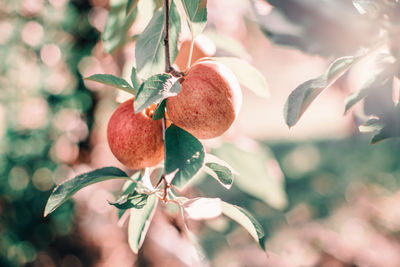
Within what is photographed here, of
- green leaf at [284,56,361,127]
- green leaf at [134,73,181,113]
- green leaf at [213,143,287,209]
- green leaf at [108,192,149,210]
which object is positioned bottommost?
green leaf at [213,143,287,209]

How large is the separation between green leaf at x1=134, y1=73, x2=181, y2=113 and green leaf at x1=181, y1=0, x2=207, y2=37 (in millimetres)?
132

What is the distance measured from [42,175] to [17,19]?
77 centimetres

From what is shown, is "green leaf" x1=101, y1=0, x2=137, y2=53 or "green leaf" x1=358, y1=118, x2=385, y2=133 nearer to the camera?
"green leaf" x1=358, y1=118, x2=385, y2=133

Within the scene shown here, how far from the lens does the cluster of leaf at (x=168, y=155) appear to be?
46 centimetres

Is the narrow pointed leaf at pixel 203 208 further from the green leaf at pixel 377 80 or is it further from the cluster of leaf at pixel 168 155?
the green leaf at pixel 377 80

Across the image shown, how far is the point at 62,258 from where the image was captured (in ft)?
6.35

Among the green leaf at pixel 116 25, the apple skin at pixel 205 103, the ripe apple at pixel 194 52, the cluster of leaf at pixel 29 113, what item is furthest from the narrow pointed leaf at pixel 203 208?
the cluster of leaf at pixel 29 113

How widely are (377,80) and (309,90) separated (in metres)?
0.13

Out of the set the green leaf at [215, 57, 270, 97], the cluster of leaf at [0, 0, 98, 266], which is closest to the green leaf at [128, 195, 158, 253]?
the green leaf at [215, 57, 270, 97]

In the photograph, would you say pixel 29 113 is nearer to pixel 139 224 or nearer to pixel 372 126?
pixel 139 224

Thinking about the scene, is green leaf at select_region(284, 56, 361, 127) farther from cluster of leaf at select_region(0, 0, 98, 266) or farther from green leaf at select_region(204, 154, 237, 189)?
cluster of leaf at select_region(0, 0, 98, 266)

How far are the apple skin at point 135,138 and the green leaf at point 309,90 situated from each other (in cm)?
22

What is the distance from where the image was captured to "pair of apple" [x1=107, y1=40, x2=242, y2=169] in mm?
536

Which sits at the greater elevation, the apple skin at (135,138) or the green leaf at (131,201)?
the apple skin at (135,138)
